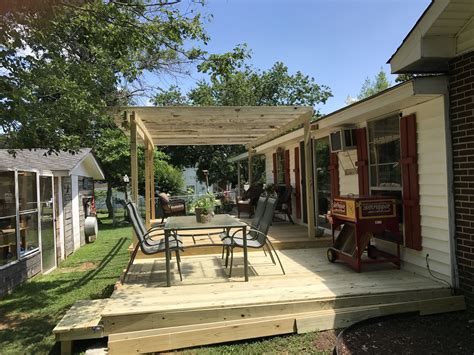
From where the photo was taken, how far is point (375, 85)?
3228cm

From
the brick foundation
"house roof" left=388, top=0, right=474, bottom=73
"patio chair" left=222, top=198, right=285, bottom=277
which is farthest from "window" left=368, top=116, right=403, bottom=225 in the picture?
"patio chair" left=222, top=198, right=285, bottom=277

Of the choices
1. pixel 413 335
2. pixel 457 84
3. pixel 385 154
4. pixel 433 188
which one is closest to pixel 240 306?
pixel 413 335

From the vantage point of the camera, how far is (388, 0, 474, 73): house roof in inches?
130

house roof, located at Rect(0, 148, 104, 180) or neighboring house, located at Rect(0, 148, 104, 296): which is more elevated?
house roof, located at Rect(0, 148, 104, 180)

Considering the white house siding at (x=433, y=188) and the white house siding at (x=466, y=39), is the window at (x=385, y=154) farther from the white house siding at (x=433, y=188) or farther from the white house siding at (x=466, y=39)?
the white house siding at (x=466, y=39)

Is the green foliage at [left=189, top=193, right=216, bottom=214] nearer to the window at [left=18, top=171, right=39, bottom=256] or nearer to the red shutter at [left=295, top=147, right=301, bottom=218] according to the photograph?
the window at [left=18, top=171, right=39, bottom=256]

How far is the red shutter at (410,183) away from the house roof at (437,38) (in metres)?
0.72

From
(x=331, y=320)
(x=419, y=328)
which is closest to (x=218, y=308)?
(x=331, y=320)

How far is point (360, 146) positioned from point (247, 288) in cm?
279

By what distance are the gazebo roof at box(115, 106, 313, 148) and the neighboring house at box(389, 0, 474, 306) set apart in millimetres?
2454

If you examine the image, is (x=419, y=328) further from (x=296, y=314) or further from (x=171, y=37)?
(x=171, y=37)

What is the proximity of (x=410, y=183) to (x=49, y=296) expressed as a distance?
16.8ft

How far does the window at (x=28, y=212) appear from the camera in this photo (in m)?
6.16

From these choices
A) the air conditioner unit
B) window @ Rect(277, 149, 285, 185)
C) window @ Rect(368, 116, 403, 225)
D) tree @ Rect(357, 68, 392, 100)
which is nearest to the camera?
window @ Rect(368, 116, 403, 225)
